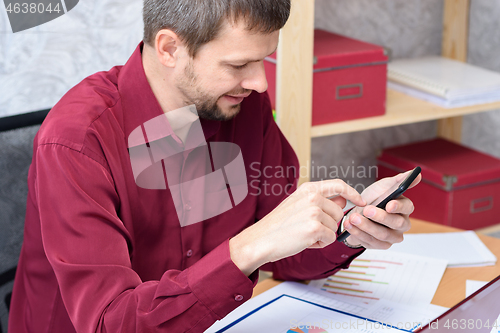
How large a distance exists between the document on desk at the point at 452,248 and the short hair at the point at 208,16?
1.91 ft

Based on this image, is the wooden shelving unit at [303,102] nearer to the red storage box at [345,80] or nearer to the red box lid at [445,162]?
the red storage box at [345,80]

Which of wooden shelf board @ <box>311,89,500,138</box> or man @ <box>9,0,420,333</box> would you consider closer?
man @ <box>9,0,420,333</box>

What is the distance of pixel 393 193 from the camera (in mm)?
846

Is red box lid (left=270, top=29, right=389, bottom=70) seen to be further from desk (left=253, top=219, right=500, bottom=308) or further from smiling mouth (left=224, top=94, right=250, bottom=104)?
desk (left=253, top=219, right=500, bottom=308)

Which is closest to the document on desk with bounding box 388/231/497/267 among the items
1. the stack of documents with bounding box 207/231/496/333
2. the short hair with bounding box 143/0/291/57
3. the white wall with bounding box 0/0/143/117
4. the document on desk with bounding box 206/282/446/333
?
the stack of documents with bounding box 207/231/496/333

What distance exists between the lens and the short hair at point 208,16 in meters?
0.85

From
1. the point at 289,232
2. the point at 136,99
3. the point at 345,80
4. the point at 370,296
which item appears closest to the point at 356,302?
the point at 370,296

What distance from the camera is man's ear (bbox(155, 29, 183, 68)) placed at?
0.90 meters

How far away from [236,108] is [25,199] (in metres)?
0.39

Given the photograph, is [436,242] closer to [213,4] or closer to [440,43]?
[213,4]

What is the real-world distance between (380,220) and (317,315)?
7.6 inches

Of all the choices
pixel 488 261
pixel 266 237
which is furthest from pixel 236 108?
pixel 488 261

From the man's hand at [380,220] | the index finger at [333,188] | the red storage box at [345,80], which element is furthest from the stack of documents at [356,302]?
the red storage box at [345,80]

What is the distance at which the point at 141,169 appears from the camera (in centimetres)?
92
